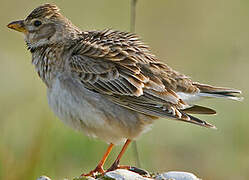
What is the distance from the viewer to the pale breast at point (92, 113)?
9609 mm

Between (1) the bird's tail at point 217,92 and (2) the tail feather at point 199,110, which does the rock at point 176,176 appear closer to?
(2) the tail feather at point 199,110

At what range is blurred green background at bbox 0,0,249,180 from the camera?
11680 mm

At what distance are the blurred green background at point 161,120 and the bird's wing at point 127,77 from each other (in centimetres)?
145

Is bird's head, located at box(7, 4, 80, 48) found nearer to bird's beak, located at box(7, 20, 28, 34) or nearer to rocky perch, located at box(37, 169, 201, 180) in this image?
bird's beak, located at box(7, 20, 28, 34)

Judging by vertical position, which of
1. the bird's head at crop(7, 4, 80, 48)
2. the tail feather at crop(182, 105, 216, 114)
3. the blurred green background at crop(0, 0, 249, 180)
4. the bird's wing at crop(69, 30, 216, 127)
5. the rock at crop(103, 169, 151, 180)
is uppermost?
the bird's head at crop(7, 4, 80, 48)

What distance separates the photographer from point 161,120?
13.6m

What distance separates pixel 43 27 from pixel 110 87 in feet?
4.35

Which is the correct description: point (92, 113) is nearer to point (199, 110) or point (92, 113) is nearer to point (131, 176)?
point (199, 110)

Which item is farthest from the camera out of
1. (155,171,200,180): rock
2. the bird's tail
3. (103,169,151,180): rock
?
the bird's tail

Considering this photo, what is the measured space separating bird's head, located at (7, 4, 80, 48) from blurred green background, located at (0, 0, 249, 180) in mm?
1268

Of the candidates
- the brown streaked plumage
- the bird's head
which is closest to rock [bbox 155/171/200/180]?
the brown streaked plumage

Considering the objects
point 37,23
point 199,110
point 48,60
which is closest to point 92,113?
point 48,60

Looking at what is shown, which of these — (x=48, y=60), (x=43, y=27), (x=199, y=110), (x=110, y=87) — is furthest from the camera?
(x=43, y=27)

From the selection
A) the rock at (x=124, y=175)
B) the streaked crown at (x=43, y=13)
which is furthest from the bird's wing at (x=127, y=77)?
the rock at (x=124, y=175)
